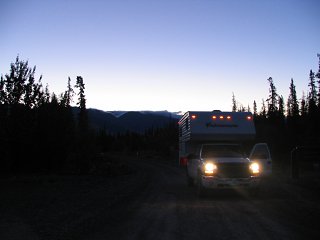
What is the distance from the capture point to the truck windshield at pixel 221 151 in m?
16.0

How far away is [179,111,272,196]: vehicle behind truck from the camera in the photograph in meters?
14.1

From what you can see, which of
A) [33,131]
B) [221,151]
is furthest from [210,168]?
[33,131]

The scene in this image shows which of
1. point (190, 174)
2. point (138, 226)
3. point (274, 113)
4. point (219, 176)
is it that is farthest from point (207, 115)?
point (274, 113)

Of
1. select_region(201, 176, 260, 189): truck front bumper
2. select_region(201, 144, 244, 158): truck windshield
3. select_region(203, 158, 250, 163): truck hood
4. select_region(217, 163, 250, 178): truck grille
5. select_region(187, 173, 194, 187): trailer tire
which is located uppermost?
select_region(201, 144, 244, 158): truck windshield

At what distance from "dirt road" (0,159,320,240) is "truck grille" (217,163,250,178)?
788 millimetres

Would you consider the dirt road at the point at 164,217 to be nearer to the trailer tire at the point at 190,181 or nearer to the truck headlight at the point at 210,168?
the truck headlight at the point at 210,168

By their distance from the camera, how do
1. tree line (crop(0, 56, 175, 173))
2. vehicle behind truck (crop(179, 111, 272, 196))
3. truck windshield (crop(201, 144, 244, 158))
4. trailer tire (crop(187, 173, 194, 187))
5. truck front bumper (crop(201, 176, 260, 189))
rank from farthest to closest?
tree line (crop(0, 56, 175, 173)) → trailer tire (crop(187, 173, 194, 187)) → truck windshield (crop(201, 144, 244, 158)) → vehicle behind truck (crop(179, 111, 272, 196)) → truck front bumper (crop(201, 176, 260, 189))

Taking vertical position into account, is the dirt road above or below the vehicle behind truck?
below

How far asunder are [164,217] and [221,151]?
674cm

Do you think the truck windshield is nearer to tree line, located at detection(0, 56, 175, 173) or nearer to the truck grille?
the truck grille

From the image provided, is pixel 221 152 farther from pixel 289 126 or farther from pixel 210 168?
pixel 289 126

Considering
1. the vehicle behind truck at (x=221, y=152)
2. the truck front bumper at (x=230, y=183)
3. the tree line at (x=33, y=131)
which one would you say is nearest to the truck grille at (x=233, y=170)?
the vehicle behind truck at (x=221, y=152)

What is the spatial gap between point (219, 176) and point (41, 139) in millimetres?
19194


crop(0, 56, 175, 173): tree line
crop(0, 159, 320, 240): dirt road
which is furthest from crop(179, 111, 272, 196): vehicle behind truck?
crop(0, 56, 175, 173): tree line
